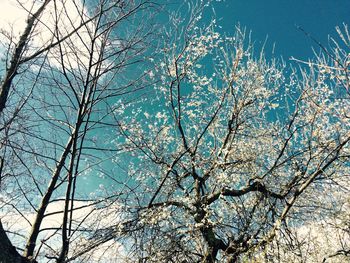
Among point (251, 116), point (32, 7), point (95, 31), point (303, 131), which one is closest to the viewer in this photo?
point (95, 31)

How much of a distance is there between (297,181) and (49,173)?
19.2ft

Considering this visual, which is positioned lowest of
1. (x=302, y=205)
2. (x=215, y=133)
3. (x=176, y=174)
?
(x=302, y=205)

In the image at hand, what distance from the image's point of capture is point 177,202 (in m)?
8.36

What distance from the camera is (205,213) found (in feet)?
26.9

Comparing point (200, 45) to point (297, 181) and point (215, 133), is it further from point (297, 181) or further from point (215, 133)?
point (297, 181)

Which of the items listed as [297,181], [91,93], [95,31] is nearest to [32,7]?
[95,31]

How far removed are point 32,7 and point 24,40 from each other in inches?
28.7

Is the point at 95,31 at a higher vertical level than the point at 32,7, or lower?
lower

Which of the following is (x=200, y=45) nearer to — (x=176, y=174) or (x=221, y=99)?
(x=221, y=99)

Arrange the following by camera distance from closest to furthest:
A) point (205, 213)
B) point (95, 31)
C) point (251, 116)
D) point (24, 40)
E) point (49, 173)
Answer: point (95, 31) < point (24, 40) < point (49, 173) < point (205, 213) < point (251, 116)

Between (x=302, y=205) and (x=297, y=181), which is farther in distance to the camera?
(x=302, y=205)

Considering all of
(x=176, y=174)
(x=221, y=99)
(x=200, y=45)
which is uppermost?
(x=200, y=45)

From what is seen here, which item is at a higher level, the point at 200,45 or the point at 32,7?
the point at 200,45

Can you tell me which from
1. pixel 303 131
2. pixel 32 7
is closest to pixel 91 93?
pixel 32 7
